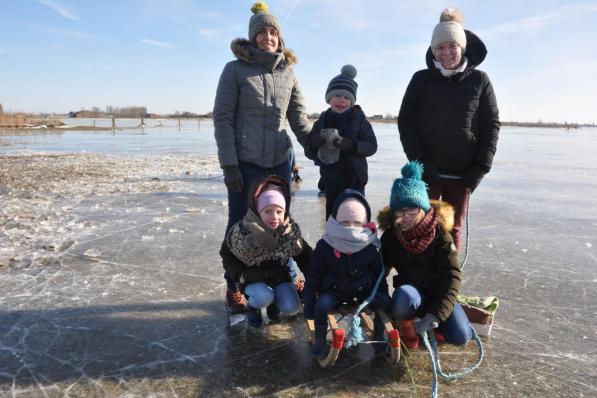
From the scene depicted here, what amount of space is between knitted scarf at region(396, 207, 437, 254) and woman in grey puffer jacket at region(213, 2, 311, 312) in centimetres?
100

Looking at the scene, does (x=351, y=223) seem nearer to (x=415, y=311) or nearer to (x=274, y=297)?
(x=415, y=311)

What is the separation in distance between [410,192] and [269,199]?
33.5 inches

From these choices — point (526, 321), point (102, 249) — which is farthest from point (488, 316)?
point (102, 249)

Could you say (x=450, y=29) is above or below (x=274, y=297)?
above

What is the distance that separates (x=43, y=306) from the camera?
10.0 ft

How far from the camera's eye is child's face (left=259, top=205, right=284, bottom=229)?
2650mm

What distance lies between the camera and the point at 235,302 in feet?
9.66

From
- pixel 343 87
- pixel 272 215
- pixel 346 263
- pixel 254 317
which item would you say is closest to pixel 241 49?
pixel 343 87

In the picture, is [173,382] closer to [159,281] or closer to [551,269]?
[159,281]

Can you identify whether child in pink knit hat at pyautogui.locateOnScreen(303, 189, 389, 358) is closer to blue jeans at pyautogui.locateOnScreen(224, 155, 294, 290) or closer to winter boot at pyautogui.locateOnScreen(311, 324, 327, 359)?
winter boot at pyautogui.locateOnScreen(311, 324, 327, 359)

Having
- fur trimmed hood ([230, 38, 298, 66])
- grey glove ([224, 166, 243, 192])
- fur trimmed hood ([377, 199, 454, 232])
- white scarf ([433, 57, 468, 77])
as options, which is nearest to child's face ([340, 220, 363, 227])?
fur trimmed hood ([377, 199, 454, 232])

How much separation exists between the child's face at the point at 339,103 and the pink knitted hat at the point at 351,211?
76 centimetres

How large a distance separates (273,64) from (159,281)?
2.00 metres

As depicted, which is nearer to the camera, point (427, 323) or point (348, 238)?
point (427, 323)
